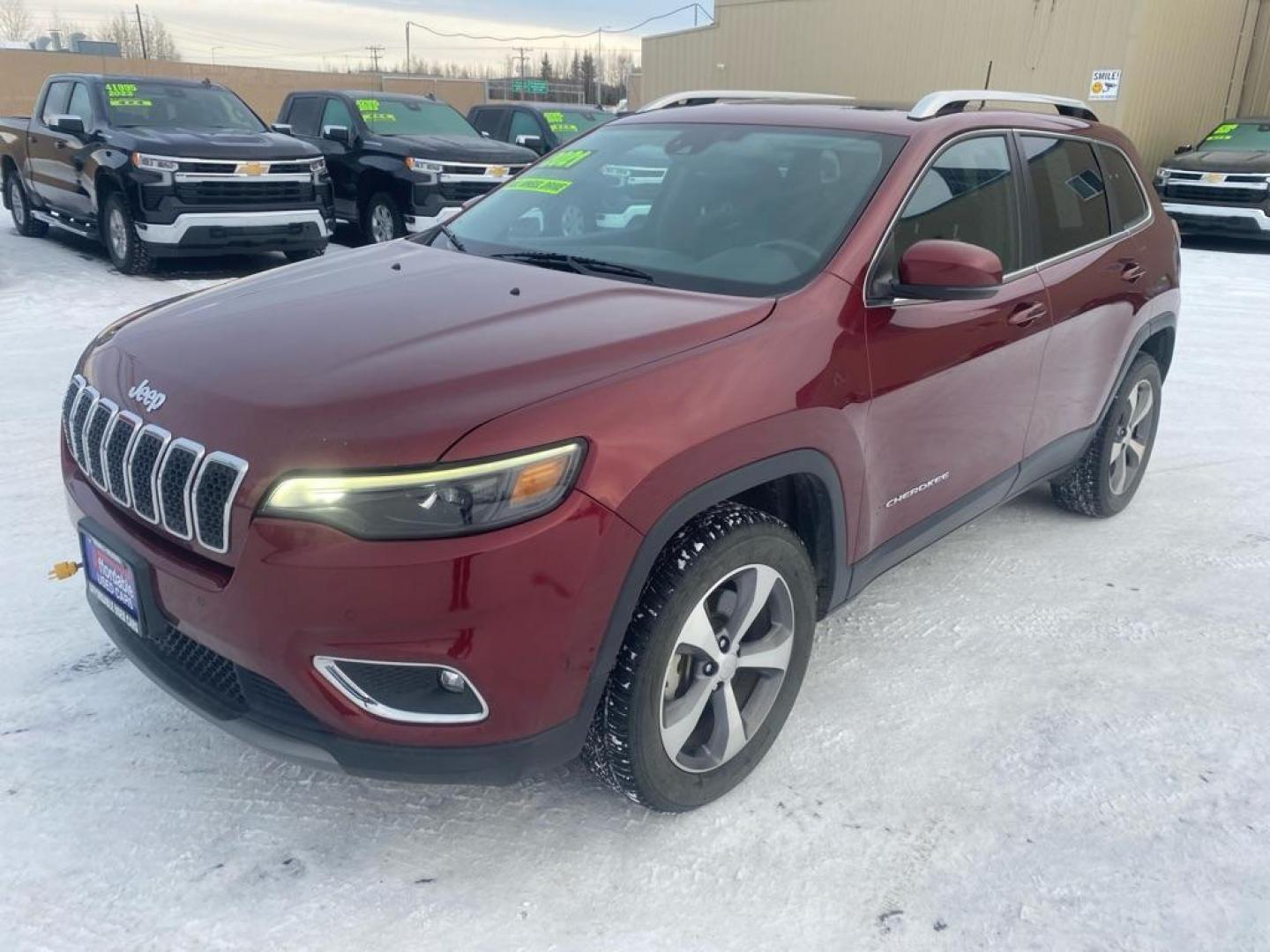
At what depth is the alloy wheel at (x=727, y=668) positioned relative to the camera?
2506 mm

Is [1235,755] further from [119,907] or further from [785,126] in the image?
[119,907]

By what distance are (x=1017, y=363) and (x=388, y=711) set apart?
7.86 feet

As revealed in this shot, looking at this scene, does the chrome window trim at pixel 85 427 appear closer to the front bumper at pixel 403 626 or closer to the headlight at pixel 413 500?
the front bumper at pixel 403 626

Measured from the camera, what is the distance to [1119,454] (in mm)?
4629

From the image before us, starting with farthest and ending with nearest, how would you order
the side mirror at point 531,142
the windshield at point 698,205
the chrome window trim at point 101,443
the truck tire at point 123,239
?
1. the side mirror at point 531,142
2. the truck tire at point 123,239
3. the windshield at point 698,205
4. the chrome window trim at point 101,443

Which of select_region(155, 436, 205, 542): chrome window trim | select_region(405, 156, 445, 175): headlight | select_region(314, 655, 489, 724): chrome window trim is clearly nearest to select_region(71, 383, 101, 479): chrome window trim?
select_region(155, 436, 205, 542): chrome window trim

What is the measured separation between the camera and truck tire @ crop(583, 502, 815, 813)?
2.35 m

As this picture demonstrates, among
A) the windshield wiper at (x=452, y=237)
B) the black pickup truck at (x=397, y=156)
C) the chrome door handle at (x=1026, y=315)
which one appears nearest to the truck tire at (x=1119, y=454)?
the chrome door handle at (x=1026, y=315)

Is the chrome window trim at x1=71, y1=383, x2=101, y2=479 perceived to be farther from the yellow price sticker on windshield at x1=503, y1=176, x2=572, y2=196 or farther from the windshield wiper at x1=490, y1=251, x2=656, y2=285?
the yellow price sticker on windshield at x1=503, y1=176, x2=572, y2=196

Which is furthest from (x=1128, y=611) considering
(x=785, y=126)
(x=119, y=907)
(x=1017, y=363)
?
(x=119, y=907)

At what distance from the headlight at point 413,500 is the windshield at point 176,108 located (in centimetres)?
916

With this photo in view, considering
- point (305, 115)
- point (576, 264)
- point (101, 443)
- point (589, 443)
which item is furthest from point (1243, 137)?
point (101, 443)

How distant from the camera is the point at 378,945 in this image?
2.21 meters

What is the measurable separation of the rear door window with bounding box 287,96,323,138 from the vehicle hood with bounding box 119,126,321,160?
91.2 inches
